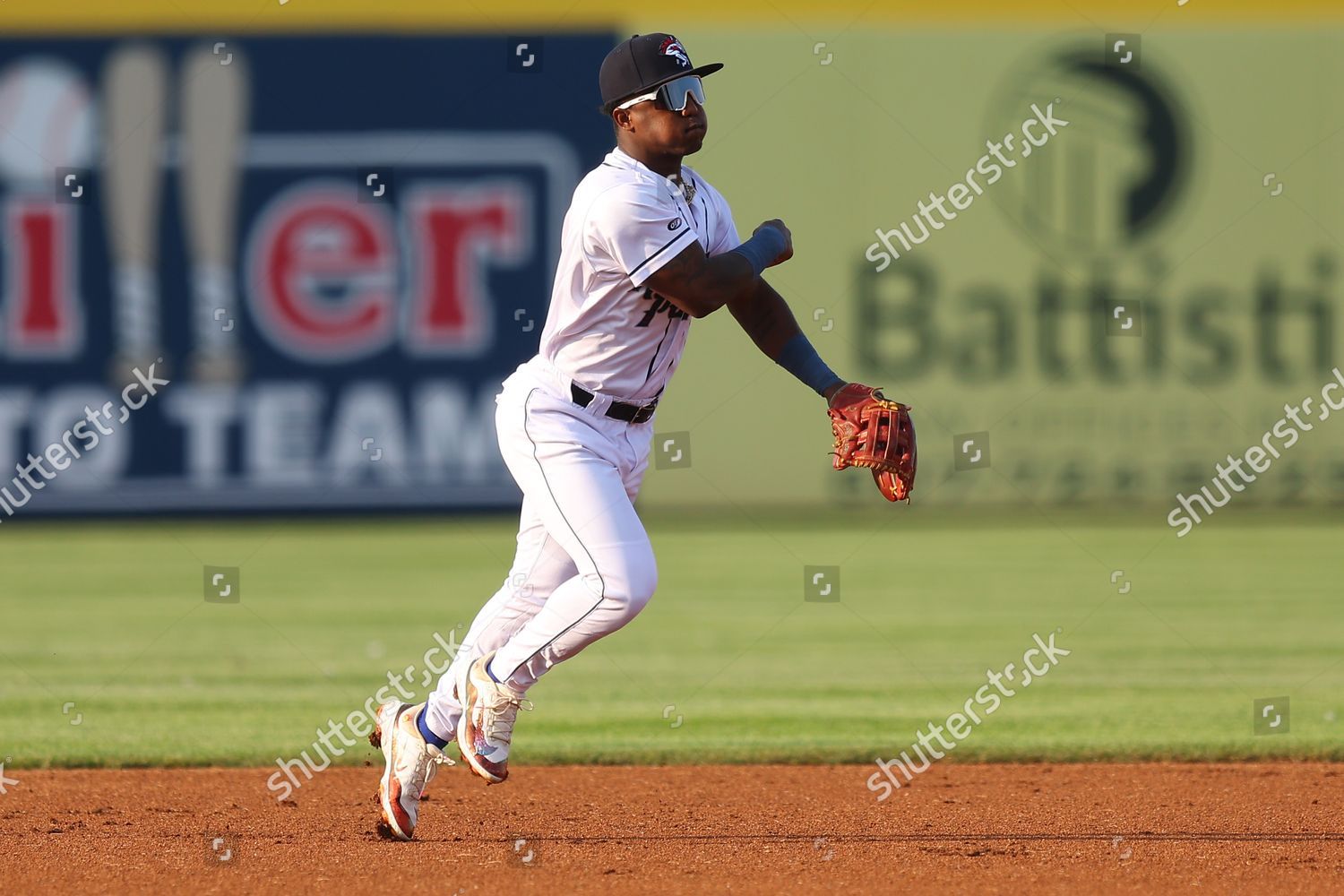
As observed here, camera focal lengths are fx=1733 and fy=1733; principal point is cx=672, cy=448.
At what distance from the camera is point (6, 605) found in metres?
11.7

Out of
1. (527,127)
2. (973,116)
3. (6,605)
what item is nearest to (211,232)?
(527,127)

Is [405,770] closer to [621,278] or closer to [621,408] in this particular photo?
[621,408]

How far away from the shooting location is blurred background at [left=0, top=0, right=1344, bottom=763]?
16266 mm

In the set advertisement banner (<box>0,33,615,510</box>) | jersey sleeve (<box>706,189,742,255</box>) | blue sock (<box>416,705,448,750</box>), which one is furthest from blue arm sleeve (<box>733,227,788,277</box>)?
advertisement banner (<box>0,33,615,510</box>)

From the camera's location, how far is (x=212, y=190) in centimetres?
1645

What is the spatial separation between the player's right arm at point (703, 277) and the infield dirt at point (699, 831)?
1.53 meters

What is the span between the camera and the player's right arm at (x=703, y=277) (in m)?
4.60

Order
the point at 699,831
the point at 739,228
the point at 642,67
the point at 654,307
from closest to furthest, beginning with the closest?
the point at 642,67
the point at 654,307
the point at 699,831
the point at 739,228

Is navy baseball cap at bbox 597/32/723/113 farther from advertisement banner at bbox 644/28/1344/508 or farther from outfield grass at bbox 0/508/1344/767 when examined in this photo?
advertisement banner at bbox 644/28/1344/508

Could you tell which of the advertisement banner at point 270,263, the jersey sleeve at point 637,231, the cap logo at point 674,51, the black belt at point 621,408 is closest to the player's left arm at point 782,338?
the black belt at point 621,408

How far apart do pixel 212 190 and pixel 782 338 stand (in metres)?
12.5

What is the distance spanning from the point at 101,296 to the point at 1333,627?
11.5 meters

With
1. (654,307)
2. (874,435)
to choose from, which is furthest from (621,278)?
(874,435)

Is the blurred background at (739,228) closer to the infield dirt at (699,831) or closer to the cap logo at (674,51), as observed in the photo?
the infield dirt at (699,831)
